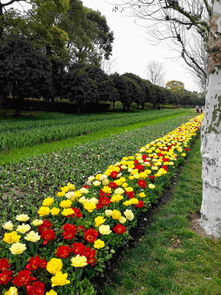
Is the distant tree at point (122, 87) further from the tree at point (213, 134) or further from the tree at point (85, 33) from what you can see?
the tree at point (213, 134)

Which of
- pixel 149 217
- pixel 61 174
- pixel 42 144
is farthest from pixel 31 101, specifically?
pixel 149 217

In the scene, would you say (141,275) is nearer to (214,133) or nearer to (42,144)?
(214,133)

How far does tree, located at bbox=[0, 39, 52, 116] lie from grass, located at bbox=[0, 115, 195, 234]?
942cm

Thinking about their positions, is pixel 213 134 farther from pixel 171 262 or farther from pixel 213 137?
pixel 171 262

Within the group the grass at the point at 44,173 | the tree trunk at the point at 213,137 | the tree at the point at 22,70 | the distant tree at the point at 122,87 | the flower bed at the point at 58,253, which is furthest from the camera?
the distant tree at the point at 122,87

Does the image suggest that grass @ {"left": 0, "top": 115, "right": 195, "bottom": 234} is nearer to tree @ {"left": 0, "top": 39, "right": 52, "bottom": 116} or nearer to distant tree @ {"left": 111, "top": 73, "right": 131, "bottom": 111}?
tree @ {"left": 0, "top": 39, "right": 52, "bottom": 116}

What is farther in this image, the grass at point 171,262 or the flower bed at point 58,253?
the grass at point 171,262

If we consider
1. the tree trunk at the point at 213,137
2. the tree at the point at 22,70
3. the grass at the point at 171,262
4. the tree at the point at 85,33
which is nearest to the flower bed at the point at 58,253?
the grass at the point at 171,262

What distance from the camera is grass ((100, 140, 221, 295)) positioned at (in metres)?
2.30

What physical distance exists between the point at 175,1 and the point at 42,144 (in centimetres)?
689

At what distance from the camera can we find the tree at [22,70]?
14.2m

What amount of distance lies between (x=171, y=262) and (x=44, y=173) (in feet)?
11.8

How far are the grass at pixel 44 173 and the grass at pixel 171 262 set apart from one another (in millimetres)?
1676

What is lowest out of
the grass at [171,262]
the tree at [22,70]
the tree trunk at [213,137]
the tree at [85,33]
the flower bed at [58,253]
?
the grass at [171,262]
